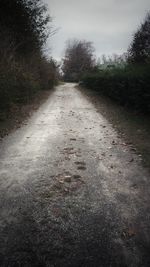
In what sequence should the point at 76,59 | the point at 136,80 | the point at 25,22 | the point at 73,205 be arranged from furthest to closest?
1. the point at 76,59
2. the point at 25,22
3. the point at 136,80
4. the point at 73,205

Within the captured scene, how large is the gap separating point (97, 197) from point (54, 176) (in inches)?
44.8

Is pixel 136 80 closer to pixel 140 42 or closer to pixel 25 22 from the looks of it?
pixel 25 22

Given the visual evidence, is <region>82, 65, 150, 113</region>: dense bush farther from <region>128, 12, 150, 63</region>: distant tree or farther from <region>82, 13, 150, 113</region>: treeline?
<region>128, 12, 150, 63</region>: distant tree

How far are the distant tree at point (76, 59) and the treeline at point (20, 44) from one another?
46.7m

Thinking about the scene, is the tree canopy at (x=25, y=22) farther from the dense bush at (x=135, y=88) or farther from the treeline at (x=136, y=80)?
the dense bush at (x=135, y=88)

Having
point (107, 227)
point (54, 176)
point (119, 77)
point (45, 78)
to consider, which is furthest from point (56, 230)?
point (45, 78)

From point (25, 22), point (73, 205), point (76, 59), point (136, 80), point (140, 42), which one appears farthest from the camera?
point (76, 59)

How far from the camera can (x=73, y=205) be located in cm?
382

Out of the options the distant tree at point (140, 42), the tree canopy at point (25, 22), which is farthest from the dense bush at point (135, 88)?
the tree canopy at point (25, 22)

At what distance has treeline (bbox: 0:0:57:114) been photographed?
1238 centimetres

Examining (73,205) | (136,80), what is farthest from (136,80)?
(73,205)

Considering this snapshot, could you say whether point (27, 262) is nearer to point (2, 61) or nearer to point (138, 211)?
point (138, 211)

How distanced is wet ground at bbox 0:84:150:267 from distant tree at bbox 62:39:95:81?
207 feet

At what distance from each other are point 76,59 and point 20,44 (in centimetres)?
5382
